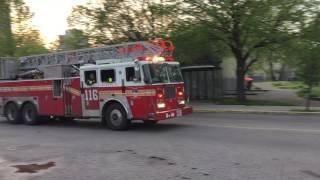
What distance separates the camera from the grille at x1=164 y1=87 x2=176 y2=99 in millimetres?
15234

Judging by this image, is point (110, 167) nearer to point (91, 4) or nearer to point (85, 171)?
point (85, 171)

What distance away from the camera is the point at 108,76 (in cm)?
1571

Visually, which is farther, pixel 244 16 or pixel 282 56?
pixel 282 56

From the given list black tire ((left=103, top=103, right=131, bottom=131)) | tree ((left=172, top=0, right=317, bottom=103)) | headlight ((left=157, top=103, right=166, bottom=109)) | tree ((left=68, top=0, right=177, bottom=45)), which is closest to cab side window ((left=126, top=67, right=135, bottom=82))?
black tire ((left=103, top=103, right=131, bottom=131))

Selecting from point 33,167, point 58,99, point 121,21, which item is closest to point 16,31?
point 121,21

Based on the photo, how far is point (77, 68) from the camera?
17.4m

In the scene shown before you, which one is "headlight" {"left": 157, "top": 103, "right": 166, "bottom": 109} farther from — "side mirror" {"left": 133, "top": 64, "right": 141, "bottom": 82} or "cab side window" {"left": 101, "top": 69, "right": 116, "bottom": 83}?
"cab side window" {"left": 101, "top": 69, "right": 116, "bottom": 83}

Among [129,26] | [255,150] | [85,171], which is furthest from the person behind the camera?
[129,26]

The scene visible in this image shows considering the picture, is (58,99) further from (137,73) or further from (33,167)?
(33,167)

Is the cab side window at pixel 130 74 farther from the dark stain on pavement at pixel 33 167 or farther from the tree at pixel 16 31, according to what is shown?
the tree at pixel 16 31

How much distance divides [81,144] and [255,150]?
4.86 metres

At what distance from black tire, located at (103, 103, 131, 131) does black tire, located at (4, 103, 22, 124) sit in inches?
207

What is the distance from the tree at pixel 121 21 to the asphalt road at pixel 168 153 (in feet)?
41.5

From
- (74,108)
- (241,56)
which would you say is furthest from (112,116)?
(241,56)
